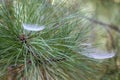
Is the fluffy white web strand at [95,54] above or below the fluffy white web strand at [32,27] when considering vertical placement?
below

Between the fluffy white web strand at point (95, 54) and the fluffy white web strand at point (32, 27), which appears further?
the fluffy white web strand at point (95, 54)

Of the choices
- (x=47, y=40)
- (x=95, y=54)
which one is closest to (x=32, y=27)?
(x=47, y=40)

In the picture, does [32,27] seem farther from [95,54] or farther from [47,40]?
[95,54]

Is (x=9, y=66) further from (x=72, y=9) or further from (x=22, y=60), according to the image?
(x=72, y=9)

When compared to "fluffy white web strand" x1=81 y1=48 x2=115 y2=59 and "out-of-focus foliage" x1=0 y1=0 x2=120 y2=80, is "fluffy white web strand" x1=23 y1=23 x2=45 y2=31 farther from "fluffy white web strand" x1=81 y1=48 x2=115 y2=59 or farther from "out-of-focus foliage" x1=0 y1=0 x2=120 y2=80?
"fluffy white web strand" x1=81 y1=48 x2=115 y2=59

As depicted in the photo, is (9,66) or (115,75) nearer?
(9,66)

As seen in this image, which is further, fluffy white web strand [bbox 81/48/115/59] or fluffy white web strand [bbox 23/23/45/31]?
fluffy white web strand [bbox 81/48/115/59]

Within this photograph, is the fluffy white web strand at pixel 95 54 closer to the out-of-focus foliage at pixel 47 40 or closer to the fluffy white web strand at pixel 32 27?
the out-of-focus foliage at pixel 47 40

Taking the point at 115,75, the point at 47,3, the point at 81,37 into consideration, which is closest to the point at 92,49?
the point at 81,37

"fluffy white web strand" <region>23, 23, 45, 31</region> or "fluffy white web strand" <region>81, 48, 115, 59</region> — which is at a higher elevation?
"fluffy white web strand" <region>23, 23, 45, 31</region>

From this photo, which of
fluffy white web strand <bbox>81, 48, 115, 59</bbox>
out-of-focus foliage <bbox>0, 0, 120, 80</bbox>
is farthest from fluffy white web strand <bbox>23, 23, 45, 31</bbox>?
fluffy white web strand <bbox>81, 48, 115, 59</bbox>

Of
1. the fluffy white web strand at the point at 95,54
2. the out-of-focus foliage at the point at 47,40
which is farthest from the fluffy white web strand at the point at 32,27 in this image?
the fluffy white web strand at the point at 95,54
